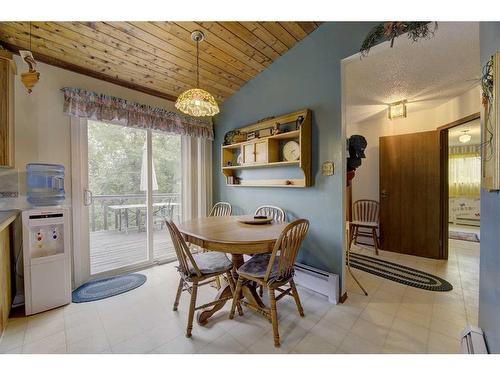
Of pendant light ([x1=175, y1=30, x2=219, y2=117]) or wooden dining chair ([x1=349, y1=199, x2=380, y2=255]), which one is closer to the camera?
pendant light ([x1=175, y1=30, x2=219, y2=117])

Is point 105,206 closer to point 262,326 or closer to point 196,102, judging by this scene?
point 196,102

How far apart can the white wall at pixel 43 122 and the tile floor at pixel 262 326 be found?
1239 mm

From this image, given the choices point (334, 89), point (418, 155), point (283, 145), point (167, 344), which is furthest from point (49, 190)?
point (418, 155)

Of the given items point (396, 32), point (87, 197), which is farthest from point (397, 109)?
point (87, 197)

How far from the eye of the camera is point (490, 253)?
121cm

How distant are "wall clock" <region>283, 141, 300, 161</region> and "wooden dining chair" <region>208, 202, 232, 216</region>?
1.29 meters

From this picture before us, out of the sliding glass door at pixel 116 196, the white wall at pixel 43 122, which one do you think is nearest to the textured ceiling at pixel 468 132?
the sliding glass door at pixel 116 196

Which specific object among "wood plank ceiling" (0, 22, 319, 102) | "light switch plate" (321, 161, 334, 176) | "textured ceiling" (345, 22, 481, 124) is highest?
"wood plank ceiling" (0, 22, 319, 102)

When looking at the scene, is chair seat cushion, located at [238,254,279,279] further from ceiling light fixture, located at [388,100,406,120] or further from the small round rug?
ceiling light fixture, located at [388,100,406,120]

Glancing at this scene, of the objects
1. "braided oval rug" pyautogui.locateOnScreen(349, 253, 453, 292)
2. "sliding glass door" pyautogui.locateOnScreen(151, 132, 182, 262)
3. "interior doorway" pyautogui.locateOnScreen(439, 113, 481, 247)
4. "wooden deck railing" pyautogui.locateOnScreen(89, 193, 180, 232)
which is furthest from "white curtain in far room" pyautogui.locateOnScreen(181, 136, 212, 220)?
"interior doorway" pyautogui.locateOnScreen(439, 113, 481, 247)

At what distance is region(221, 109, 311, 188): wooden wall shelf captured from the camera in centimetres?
233

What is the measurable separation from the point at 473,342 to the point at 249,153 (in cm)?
258

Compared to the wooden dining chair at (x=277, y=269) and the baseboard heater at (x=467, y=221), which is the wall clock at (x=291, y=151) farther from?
the baseboard heater at (x=467, y=221)

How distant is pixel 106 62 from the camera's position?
2.37 meters
